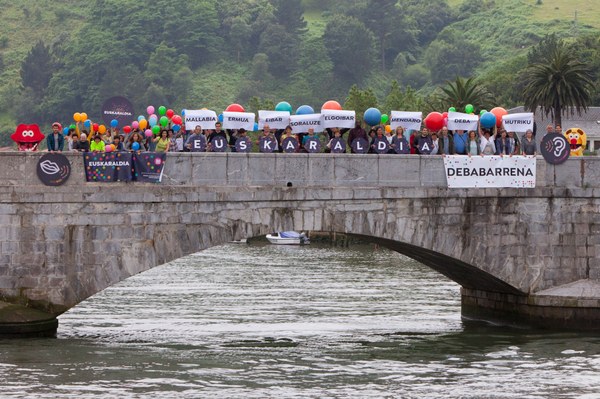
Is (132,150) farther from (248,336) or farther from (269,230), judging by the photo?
(248,336)

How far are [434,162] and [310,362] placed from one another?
647 cm

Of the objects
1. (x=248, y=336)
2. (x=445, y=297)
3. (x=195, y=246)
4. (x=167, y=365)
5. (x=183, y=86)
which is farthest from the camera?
(x=183, y=86)

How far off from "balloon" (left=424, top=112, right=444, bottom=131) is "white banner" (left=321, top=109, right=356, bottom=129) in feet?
7.30

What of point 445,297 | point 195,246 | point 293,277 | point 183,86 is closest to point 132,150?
point 195,246

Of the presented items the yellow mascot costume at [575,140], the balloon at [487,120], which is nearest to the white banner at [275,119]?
the balloon at [487,120]

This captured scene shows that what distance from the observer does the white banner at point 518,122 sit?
37.2 m

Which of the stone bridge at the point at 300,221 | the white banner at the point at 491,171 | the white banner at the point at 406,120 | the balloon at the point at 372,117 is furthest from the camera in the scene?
the balloon at the point at 372,117

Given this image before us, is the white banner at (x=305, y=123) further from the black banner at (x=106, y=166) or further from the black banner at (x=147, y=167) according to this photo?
the black banner at (x=106, y=166)

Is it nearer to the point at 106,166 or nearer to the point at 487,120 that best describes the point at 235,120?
the point at 106,166

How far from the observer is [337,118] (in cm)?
3606

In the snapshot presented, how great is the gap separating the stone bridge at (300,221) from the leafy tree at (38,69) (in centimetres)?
15137

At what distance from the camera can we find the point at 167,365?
104ft

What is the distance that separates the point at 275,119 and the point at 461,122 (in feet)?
16.1

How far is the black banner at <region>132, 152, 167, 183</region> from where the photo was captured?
33.5 metres
